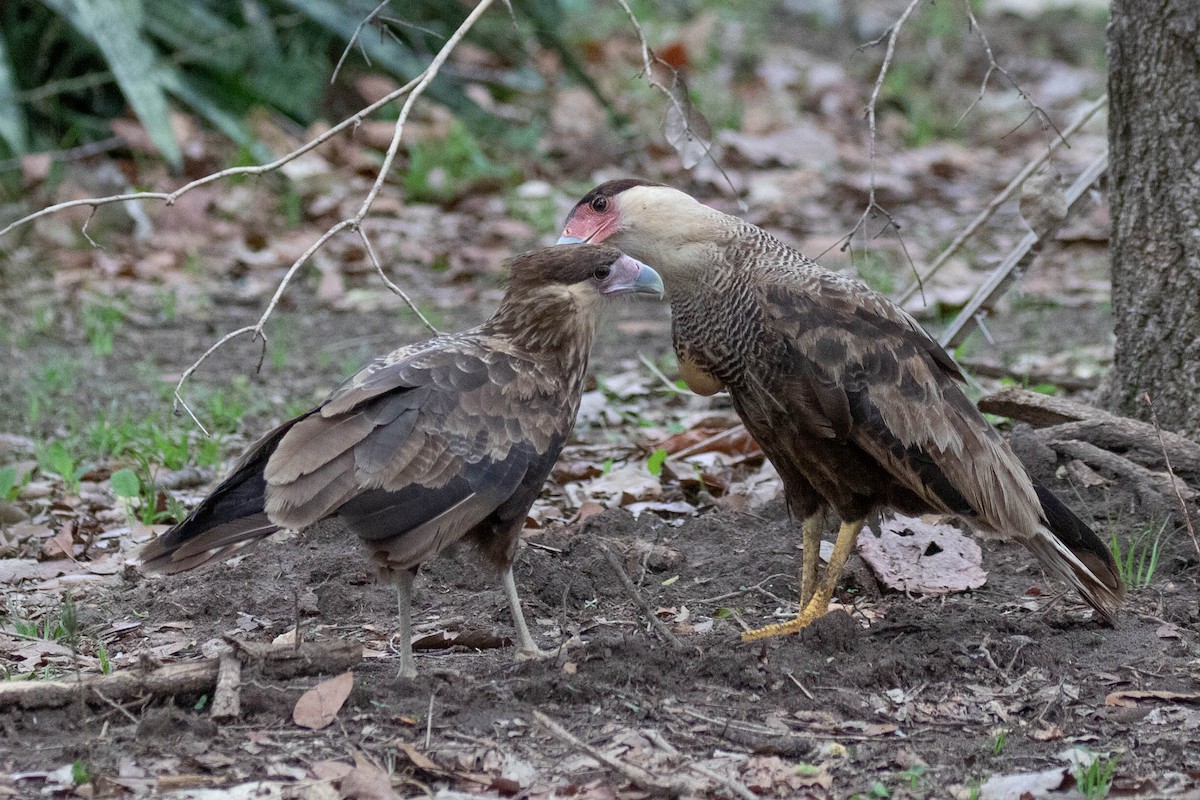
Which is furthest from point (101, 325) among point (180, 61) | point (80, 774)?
point (80, 774)

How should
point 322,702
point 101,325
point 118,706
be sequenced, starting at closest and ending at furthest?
point 118,706 → point 322,702 → point 101,325

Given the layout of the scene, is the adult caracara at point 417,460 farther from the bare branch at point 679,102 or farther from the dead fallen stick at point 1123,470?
the dead fallen stick at point 1123,470

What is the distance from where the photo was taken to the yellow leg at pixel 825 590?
3746mm

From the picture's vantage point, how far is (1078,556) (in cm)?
373

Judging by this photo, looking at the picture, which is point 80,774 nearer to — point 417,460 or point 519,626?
point 417,460

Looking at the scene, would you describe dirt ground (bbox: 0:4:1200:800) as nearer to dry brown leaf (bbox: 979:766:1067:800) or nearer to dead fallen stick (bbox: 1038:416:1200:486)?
dry brown leaf (bbox: 979:766:1067:800)

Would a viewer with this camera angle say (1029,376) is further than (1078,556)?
Yes

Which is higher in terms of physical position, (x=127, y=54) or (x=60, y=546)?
(x=127, y=54)

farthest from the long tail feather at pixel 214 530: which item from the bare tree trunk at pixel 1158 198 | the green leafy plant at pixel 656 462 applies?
the bare tree trunk at pixel 1158 198

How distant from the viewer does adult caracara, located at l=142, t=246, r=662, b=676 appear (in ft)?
10.4

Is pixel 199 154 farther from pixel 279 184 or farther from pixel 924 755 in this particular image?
pixel 924 755

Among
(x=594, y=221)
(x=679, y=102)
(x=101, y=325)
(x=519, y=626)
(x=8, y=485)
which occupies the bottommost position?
(x=519, y=626)

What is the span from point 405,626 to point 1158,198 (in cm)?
268

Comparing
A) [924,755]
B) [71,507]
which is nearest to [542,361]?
[924,755]
